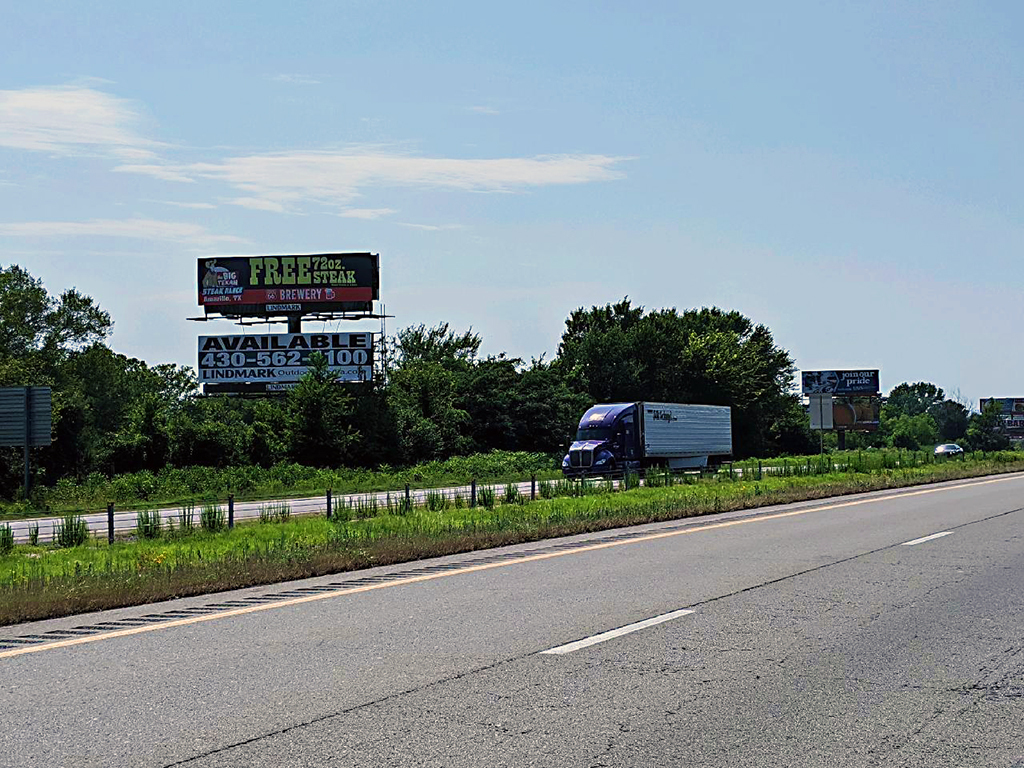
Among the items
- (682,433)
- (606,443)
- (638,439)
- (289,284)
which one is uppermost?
(289,284)

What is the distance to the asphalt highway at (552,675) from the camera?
6.76 metres

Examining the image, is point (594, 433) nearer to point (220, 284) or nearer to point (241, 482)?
point (241, 482)

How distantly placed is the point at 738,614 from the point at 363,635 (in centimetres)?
351

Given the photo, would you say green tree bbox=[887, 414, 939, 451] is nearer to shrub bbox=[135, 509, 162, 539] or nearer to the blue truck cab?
the blue truck cab

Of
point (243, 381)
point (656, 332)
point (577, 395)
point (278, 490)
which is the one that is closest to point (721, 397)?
point (656, 332)

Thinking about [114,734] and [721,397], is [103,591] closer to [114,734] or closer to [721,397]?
[114,734]

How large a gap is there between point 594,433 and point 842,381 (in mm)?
82425

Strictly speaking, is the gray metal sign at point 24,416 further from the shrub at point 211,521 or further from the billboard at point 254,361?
the billboard at point 254,361

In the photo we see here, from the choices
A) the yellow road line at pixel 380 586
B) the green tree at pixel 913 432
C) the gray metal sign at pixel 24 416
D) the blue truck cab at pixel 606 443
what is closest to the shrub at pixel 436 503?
the yellow road line at pixel 380 586

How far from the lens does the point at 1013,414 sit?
195500 mm

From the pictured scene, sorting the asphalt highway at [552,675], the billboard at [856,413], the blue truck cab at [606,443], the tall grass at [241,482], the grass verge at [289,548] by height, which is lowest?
the asphalt highway at [552,675]

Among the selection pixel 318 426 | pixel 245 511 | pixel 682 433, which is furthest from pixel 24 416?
pixel 682 433

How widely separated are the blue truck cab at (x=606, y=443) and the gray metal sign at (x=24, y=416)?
76.5ft

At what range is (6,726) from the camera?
7.25m
